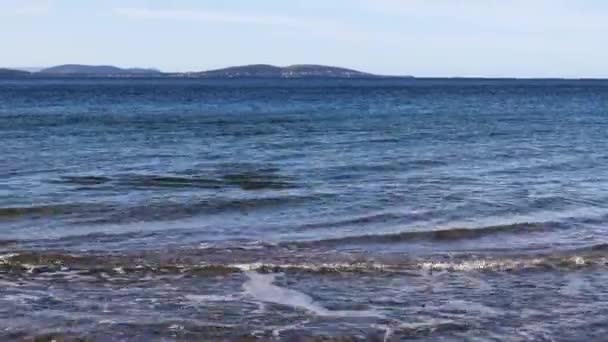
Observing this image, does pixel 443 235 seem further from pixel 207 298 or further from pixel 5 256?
pixel 5 256

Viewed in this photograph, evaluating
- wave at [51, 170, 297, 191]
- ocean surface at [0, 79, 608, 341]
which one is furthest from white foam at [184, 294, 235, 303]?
wave at [51, 170, 297, 191]

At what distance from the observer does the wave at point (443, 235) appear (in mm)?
19891

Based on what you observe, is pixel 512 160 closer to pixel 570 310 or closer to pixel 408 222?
pixel 408 222

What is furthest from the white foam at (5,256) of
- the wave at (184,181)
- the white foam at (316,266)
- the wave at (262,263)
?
the wave at (184,181)

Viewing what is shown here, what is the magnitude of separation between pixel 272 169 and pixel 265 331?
68.1ft

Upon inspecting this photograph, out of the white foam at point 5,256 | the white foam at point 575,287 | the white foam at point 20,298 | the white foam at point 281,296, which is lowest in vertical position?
the white foam at point 20,298

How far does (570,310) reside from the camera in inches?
560

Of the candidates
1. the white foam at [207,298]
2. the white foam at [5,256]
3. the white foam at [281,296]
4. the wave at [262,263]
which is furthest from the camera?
the white foam at [5,256]

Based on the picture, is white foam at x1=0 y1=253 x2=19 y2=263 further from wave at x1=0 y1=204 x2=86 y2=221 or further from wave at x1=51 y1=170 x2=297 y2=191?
wave at x1=51 y1=170 x2=297 y2=191

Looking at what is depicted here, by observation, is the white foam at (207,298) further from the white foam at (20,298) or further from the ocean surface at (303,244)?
the white foam at (20,298)

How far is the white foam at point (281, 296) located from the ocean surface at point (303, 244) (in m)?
0.04

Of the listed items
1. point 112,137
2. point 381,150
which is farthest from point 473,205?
point 112,137

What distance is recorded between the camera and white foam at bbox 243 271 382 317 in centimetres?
1406

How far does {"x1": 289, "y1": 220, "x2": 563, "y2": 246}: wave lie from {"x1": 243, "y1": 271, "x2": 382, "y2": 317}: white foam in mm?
3224
